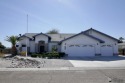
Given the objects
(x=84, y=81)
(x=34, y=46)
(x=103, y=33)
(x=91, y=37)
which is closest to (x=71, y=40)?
(x=91, y=37)

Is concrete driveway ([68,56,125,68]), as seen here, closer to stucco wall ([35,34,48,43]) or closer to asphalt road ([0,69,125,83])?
asphalt road ([0,69,125,83])

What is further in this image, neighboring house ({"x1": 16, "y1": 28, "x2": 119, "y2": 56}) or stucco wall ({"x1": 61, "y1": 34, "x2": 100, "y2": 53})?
stucco wall ({"x1": 61, "y1": 34, "x2": 100, "y2": 53})

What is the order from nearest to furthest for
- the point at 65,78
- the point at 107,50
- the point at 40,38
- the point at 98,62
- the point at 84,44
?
the point at 65,78 → the point at 98,62 → the point at 84,44 → the point at 107,50 → the point at 40,38

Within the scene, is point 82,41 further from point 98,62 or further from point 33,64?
point 33,64

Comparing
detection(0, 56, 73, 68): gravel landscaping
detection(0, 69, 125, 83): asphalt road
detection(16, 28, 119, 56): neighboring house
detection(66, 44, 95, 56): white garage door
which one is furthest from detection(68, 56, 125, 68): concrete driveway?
detection(16, 28, 119, 56): neighboring house

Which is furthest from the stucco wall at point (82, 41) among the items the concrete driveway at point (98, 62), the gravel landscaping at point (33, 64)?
the gravel landscaping at point (33, 64)

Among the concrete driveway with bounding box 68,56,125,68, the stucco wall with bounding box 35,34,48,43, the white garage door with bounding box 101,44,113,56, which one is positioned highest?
the stucco wall with bounding box 35,34,48,43

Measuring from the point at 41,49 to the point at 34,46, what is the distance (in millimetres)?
1867

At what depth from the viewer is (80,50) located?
33.4 m

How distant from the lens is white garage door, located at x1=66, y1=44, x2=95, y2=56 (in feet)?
109

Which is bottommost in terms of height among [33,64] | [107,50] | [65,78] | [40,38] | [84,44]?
[65,78]

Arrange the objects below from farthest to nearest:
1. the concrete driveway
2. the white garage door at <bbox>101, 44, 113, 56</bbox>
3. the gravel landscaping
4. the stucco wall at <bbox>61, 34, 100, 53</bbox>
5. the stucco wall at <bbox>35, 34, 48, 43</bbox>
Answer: the stucco wall at <bbox>35, 34, 48, 43</bbox> → the white garage door at <bbox>101, 44, 113, 56</bbox> → the stucco wall at <bbox>61, 34, 100, 53</bbox> → the concrete driveway → the gravel landscaping

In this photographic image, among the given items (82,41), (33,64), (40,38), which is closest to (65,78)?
(33,64)

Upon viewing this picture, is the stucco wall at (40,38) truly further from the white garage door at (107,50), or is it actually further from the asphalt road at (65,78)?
the asphalt road at (65,78)
